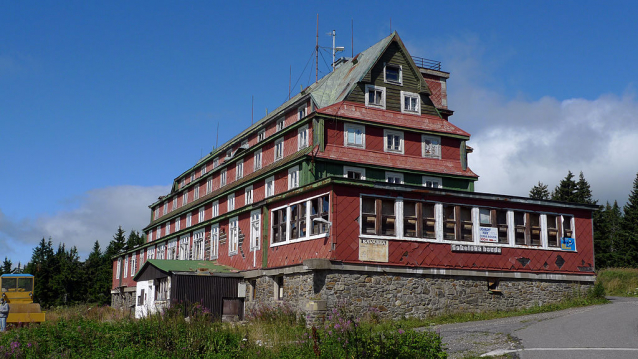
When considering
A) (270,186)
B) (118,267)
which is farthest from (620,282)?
(118,267)

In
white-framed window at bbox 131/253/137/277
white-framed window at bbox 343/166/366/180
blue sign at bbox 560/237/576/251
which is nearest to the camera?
blue sign at bbox 560/237/576/251

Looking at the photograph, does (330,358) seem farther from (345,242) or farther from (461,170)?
(461,170)

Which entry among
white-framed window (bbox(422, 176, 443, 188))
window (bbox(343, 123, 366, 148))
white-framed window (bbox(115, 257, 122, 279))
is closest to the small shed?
window (bbox(343, 123, 366, 148))

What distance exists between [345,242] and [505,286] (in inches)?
329

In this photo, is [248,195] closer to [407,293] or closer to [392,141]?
[392,141]

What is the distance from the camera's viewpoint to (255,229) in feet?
111

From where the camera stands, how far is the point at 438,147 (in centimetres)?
3984

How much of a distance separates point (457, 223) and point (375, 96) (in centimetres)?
1257

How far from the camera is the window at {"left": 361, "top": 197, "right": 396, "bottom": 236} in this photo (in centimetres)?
2658

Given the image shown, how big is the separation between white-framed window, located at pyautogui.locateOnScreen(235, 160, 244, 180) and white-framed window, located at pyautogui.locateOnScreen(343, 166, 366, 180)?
12240 mm

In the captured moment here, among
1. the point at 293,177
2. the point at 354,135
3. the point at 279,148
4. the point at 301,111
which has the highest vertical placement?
the point at 301,111

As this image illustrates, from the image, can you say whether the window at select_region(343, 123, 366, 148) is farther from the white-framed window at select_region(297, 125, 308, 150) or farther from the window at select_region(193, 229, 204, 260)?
the window at select_region(193, 229, 204, 260)

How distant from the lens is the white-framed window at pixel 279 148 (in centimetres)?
3992

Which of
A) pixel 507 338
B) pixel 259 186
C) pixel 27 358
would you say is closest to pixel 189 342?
pixel 27 358
